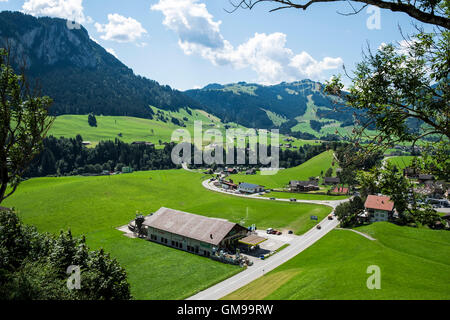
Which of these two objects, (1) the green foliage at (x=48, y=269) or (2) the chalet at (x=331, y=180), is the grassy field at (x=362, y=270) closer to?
(1) the green foliage at (x=48, y=269)

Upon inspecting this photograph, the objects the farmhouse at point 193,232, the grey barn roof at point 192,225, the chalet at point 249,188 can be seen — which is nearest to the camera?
the farmhouse at point 193,232

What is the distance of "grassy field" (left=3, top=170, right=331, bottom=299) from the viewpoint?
148 ft

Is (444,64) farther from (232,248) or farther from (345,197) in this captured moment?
(345,197)

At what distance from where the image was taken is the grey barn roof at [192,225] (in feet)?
186

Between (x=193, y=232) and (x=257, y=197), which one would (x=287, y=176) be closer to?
(x=257, y=197)

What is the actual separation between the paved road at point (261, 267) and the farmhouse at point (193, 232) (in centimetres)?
848

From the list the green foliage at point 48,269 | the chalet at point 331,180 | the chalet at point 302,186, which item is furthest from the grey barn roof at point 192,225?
the chalet at point 331,180

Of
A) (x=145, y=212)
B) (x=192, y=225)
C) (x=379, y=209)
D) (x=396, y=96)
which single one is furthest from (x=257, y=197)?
(x=396, y=96)

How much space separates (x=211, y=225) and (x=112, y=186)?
224 ft

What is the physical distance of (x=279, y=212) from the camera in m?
88.4

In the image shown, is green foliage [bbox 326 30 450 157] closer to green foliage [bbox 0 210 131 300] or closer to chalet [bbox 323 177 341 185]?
green foliage [bbox 0 210 131 300]

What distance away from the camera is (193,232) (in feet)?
192

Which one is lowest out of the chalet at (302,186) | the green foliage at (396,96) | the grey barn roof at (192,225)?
the chalet at (302,186)

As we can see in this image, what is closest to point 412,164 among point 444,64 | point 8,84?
point 444,64
